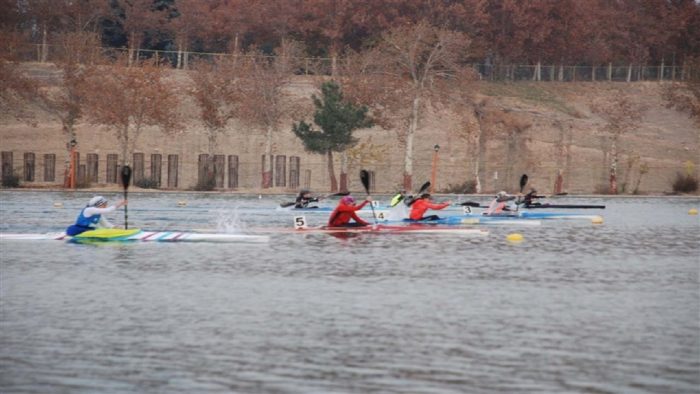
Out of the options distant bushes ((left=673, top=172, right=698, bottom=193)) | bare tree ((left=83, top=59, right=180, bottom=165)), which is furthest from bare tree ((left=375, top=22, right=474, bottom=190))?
distant bushes ((left=673, top=172, right=698, bottom=193))

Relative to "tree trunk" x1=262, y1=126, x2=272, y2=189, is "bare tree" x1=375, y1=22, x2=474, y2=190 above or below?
above

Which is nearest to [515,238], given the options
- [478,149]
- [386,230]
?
[386,230]

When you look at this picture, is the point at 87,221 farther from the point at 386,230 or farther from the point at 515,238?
the point at 515,238

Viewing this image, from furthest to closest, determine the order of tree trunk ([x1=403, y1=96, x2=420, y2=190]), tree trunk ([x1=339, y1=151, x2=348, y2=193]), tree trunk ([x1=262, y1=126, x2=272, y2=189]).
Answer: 1. tree trunk ([x1=262, y1=126, x2=272, y2=189])
2. tree trunk ([x1=403, y1=96, x2=420, y2=190])
3. tree trunk ([x1=339, y1=151, x2=348, y2=193])

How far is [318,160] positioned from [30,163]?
19.7 m

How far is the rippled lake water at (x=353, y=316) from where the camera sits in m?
22.5

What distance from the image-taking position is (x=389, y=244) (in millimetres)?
46938

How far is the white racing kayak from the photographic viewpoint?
42.4 meters

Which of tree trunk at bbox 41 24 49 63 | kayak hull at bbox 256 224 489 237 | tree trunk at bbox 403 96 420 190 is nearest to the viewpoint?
kayak hull at bbox 256 224 489 237

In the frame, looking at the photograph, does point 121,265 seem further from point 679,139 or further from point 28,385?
point 679,139

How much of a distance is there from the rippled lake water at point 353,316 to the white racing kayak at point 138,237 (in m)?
0.45

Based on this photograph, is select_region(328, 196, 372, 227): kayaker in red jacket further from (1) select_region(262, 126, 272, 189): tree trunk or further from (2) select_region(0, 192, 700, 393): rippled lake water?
(1) select_region(262, 126, 272, 189): tree trunk

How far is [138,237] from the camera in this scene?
42312 millimetres

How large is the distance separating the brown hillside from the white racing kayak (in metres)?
42.1
